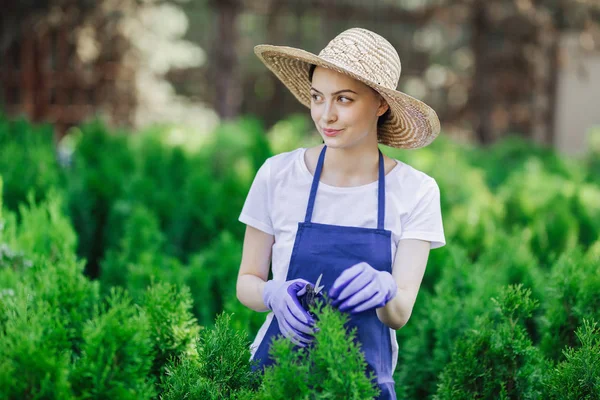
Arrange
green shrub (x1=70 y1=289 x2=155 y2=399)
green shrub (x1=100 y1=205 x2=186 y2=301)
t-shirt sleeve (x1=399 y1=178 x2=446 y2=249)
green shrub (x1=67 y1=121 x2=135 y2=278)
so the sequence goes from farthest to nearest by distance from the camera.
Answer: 1. green shrub (x1=67 y1=121 x2=135 y2=278)
2. green shrub (x1=100 y1=205 x2=186 y2=301)
3. t-shirt sleeve (x1=399 y1=178 x2=446 y2=249)
4. green shrub (x1=70 y1=289 x2=155 y2=399)

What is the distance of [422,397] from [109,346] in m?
1.85

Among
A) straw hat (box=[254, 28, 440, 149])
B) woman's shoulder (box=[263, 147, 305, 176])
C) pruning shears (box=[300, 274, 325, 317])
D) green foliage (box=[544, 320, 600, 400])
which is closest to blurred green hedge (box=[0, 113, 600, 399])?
green foliage (box=[544, 320, 600, 400])

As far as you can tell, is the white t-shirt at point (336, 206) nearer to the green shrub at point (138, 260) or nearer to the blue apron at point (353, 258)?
the blue apron at point (353, 258)

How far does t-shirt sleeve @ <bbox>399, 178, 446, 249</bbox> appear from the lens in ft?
8.39

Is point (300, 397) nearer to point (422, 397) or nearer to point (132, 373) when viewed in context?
point (132, 373)

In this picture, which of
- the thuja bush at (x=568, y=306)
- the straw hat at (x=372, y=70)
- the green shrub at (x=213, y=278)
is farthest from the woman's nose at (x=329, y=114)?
the green shrub at (x=213, y=278)

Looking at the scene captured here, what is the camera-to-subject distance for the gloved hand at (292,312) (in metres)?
2.29

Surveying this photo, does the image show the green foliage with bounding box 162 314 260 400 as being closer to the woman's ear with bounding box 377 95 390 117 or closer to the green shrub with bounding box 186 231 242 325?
the woman's ear with bounding box 377 95 390 117

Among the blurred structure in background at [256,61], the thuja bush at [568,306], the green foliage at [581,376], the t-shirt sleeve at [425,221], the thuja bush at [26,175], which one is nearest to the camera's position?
the t-shirt sleeve at [425,221]

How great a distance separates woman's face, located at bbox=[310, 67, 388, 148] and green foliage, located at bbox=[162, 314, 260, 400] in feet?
2.26

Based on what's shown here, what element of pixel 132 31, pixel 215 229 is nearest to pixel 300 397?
pixel 215 229

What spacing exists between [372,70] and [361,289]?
2.47ft

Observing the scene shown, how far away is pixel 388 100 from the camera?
8.64 feet

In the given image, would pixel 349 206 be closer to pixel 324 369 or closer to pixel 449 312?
pixel 324 369
